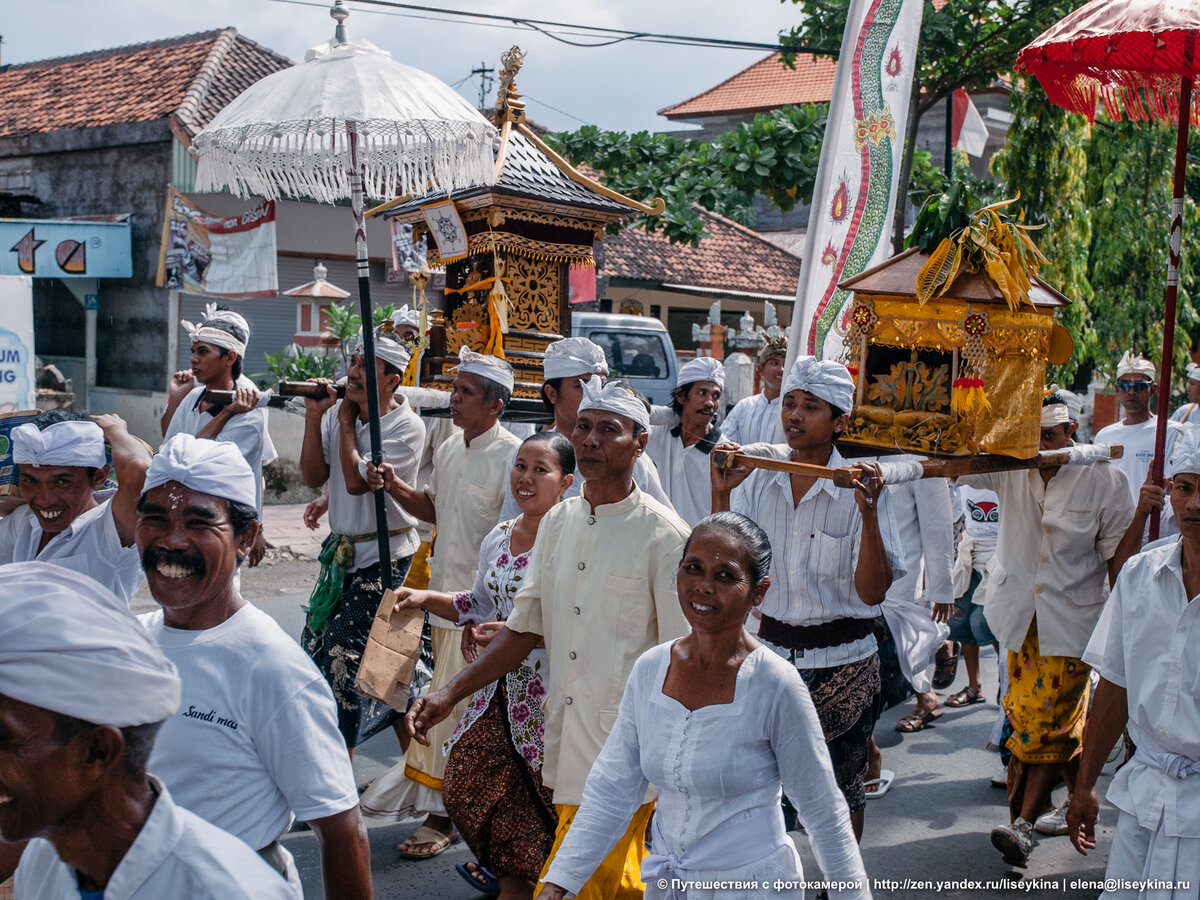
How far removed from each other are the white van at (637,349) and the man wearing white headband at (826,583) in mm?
11458

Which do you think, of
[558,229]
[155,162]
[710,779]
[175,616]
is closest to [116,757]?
[175,616]

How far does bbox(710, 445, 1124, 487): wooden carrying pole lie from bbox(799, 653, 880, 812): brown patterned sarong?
0.77m

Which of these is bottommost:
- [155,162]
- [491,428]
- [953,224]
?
[491,428]

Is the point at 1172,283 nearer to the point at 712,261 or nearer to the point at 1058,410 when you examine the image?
the point at 1058,410

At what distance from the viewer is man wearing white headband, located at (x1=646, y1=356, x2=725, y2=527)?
6.46m

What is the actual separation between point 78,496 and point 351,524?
6.25ft

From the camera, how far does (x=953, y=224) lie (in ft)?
13.7

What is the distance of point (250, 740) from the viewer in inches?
94.2

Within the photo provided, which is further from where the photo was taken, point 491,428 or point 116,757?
point 491,428

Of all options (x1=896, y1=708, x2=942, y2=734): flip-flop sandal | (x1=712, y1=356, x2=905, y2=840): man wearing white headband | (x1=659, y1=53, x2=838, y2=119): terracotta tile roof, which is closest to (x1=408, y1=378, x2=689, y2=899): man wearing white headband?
(x1=712, y1=356, x2=905, y2=840): man wearing white headband

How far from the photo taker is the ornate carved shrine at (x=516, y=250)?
7109mm

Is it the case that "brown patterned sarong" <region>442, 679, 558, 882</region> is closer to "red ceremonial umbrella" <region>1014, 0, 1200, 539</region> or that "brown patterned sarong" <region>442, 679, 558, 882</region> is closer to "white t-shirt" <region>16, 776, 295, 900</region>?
"white t-shirt" <region>16, 776, 295, 900</region>

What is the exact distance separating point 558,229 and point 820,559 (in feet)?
12.5

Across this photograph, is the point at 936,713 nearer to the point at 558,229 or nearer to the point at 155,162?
the point at 558,229
